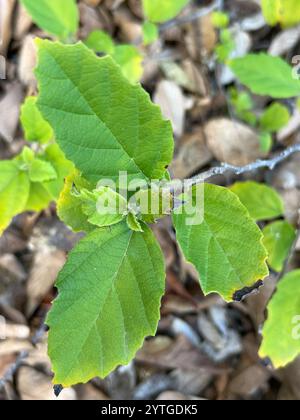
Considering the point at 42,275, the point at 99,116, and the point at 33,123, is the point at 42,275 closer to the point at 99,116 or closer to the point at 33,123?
the point at 33,123

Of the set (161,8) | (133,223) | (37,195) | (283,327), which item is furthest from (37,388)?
(161,8)

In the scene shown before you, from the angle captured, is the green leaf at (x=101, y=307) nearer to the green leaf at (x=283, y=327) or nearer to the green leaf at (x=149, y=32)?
the green leaf at (x=283, y=327)

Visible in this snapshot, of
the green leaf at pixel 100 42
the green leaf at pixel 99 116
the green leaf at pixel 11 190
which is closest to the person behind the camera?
the green leaf at pixel 99 116

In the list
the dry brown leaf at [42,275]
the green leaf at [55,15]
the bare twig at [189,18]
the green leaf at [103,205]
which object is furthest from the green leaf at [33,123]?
the bare twig at [189,18]

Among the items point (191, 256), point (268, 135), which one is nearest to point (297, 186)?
point (268, 135)

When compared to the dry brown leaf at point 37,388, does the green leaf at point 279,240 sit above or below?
above

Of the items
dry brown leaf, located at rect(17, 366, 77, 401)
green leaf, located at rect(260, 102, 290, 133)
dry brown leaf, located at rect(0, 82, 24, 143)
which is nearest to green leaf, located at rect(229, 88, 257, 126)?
green leaf, located at rect(260, 102, 290, 133)
